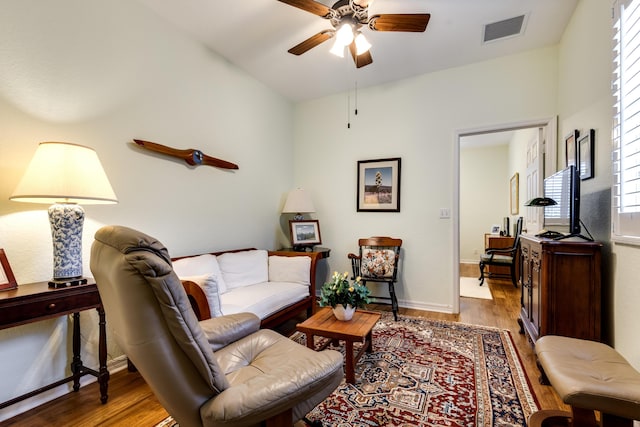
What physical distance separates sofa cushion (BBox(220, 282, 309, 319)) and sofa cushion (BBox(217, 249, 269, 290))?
8 centimetres

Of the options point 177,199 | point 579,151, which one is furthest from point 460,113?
point 177,199

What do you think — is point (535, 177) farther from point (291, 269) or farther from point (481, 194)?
point (481, 194)

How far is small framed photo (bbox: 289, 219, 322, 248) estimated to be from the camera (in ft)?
12.2

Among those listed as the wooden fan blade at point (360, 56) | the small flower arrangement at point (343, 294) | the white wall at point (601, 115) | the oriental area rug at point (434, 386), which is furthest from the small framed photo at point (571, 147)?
the small flower arrangement at point (343, 294)

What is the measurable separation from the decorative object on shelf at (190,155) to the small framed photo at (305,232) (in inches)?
41.6

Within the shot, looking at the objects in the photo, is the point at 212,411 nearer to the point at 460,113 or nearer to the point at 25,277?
the point at 25,277

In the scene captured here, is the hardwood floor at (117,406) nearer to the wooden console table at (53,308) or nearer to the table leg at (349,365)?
the wooden console table at (53,308)

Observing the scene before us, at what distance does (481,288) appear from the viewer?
461 cm

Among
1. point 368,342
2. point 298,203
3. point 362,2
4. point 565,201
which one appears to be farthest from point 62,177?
point 565,201

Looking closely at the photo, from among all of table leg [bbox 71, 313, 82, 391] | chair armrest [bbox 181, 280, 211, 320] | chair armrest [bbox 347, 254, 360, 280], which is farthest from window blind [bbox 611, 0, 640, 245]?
table leg [bbox 71, 313, 82, 391]

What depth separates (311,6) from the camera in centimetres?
197

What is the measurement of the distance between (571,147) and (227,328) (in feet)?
10.1

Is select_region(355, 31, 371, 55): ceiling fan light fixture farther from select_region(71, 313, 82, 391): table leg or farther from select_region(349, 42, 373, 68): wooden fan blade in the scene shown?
select_region(71, 313, 82, 391): table leg

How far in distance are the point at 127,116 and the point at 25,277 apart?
1.29 m
